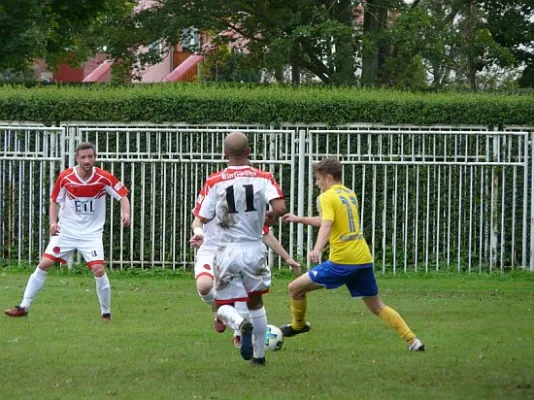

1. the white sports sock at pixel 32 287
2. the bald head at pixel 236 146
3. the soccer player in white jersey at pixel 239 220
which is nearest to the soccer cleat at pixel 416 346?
the soccer player in white jersey at pixel 239 220

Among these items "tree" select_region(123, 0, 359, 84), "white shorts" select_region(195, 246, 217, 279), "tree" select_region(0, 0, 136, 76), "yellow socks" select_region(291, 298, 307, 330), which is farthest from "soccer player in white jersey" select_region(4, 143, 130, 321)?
"tree" select_region(0, 0, 136, 76)

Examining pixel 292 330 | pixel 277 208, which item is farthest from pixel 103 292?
pixel 277 208

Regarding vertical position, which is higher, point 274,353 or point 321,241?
point 321,241

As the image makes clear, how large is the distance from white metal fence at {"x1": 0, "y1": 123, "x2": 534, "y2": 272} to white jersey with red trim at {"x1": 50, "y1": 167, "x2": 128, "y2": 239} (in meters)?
5.15

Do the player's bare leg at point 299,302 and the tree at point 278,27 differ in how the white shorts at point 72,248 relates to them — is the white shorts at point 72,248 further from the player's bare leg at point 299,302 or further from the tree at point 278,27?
the tree at point 278,27

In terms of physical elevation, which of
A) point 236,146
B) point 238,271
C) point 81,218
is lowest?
point 238,271

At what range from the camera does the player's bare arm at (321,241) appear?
34.2 ft

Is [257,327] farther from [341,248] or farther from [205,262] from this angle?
[341,248]

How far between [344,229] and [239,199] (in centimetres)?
140

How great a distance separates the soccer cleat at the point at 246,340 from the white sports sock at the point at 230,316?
0.15 feet

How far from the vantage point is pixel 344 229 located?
1105cm

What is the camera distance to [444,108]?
19141mm

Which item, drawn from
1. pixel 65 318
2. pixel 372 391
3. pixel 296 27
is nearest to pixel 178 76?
pixel 296 27

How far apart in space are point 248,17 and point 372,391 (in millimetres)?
25822
